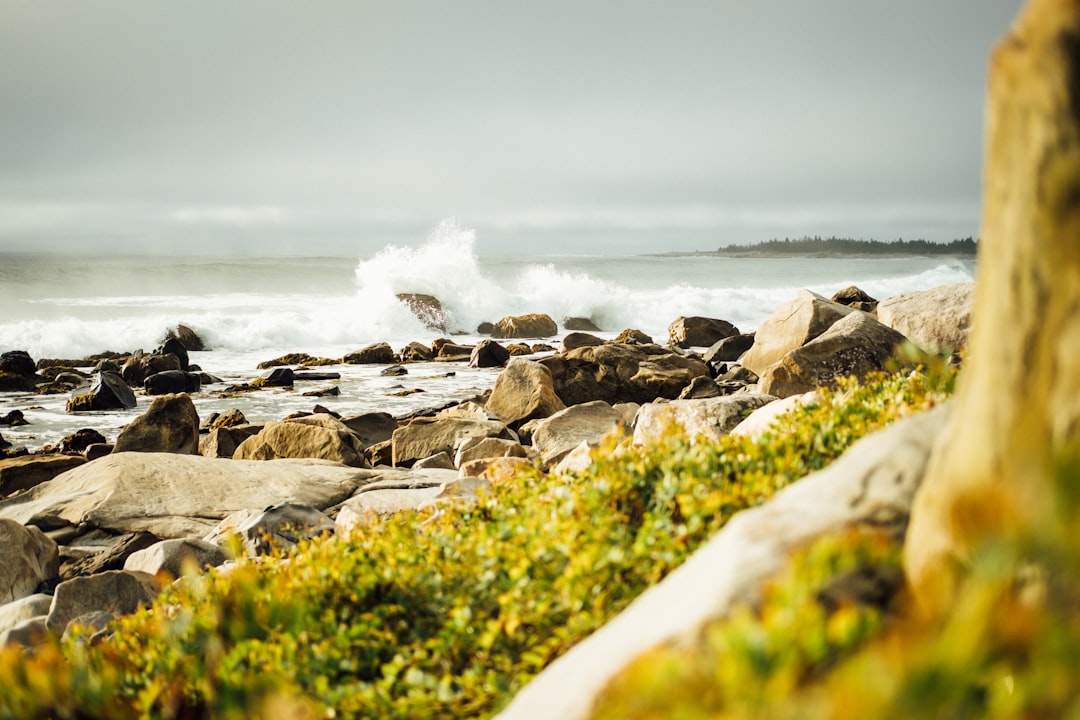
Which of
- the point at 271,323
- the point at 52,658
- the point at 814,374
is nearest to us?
the point at 52,658

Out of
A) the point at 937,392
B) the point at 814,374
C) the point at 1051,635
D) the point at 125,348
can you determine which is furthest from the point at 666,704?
the point at 125,348

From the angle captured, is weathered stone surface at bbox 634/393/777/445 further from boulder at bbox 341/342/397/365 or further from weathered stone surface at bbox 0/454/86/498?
boulder at bbox 341/342/397/365

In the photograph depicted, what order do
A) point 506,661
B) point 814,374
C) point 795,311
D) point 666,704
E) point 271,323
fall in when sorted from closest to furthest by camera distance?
point 666,704
point 506,661
point 814,374
point 795,311
point 271,323

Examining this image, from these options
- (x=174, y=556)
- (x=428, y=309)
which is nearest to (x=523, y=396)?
(x=174, y=556)

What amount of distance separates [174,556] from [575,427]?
19.2 feet

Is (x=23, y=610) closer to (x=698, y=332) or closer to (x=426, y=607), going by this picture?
(x=426, y=607)

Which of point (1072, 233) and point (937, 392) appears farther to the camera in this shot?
point (937, 392)

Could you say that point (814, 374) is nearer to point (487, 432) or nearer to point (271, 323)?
point (487, 432)

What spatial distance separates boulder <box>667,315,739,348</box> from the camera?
28.2 m

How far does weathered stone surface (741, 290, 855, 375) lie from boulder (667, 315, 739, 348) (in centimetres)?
1192

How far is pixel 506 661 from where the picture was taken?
318 cm

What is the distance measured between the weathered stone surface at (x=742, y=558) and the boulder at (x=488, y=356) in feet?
74.1

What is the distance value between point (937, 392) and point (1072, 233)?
2.98 metres

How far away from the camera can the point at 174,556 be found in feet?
23.0
